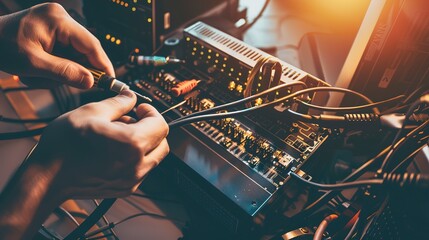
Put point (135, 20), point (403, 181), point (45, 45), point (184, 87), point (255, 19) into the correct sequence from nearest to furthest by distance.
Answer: point (403, 181) < point (45, 45) < point (184, 87) < point (135, 20) < point (255, 19)

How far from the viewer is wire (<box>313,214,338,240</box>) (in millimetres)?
569

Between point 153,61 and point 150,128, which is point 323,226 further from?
point 153,61

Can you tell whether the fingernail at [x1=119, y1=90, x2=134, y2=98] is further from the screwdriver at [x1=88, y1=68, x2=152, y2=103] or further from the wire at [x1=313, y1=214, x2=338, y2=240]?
the wire at [x1=313, y1=214, x2=338, y2=240]

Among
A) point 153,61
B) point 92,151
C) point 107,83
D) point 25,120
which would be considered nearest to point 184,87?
point 153,61

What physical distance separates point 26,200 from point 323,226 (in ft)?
1.59

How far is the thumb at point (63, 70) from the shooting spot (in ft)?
1.97

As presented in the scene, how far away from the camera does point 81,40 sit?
65 cm

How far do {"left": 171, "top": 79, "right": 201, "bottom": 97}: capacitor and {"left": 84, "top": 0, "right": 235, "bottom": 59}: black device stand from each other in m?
0.19

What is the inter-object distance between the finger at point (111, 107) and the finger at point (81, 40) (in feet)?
0.44

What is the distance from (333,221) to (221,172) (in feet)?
0.75

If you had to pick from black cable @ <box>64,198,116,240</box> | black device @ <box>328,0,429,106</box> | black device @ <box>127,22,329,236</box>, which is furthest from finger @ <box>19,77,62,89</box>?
black device @ <box>328,0,429,106</box>

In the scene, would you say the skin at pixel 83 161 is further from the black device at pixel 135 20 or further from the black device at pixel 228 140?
the black device at pixel 135 20

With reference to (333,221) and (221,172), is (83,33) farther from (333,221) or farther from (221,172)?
(333,221)

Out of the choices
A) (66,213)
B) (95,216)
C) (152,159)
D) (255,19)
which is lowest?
(66,213)
